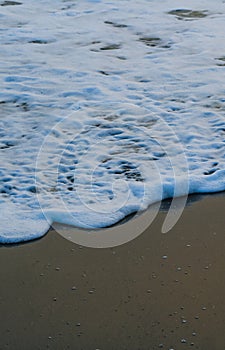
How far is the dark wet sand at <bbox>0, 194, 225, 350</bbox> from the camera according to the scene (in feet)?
8.30

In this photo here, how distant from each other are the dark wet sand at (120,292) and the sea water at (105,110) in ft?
0.83

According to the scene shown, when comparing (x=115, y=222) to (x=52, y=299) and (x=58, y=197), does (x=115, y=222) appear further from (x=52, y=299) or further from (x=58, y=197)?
(x=52, y=299)

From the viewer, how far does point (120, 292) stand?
2.78 meters

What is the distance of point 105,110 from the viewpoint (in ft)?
15.0

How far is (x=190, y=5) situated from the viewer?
7.00 metres

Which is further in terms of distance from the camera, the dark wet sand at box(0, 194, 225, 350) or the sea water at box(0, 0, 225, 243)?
the sea water at box(0, 0, 225, 243)

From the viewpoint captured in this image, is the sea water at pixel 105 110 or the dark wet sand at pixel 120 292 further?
the sea water at pixel 105 110

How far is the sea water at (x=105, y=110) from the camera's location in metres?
3.53

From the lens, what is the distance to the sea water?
353 cm

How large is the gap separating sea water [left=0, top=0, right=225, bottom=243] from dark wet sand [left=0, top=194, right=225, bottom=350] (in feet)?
0.83

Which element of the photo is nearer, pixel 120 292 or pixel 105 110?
pixel 120 292

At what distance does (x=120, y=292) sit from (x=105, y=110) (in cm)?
203

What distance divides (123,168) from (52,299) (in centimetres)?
125

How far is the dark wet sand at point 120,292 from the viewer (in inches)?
99.7
